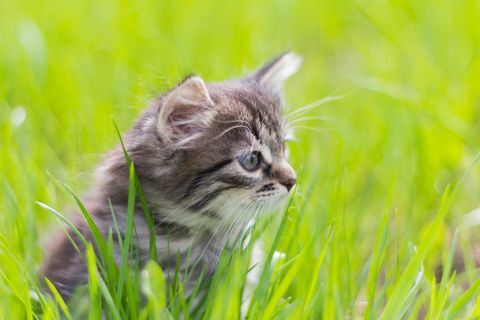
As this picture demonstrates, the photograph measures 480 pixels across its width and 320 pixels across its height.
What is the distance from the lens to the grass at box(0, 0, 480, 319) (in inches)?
106

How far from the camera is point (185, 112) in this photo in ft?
10.3

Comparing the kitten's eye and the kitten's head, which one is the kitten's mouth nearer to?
the kitten's head

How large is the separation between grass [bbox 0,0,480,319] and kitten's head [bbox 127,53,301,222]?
21 cm

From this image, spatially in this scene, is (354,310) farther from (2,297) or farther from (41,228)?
(41,228)

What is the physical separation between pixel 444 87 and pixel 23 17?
3356mm

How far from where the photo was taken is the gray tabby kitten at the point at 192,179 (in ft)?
9.96

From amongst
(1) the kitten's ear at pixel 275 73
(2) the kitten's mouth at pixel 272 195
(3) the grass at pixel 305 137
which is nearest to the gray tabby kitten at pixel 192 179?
(2) the kitten's mouth at pixel 272 195

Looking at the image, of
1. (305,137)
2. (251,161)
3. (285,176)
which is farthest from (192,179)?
(305,137)

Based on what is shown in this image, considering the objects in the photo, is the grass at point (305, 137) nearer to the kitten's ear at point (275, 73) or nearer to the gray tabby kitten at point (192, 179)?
the gray tabby kitten at point (192, 179)

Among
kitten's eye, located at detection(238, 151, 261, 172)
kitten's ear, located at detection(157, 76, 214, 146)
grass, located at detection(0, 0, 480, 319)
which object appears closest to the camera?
grass, located at detection(0, 0, 480, 319)

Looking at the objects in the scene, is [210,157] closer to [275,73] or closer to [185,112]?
[185,112]

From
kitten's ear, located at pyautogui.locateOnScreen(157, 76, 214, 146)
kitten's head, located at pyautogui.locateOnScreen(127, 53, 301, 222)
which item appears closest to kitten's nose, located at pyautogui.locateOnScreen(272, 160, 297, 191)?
kitten's head, located at pyautogui.locateOnScreen(127, 53, 301, 222)

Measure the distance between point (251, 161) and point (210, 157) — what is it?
0.18 m

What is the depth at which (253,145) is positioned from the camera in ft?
10.3
